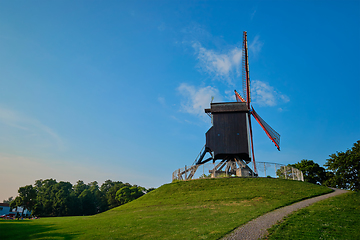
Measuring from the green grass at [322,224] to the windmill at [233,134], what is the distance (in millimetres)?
17518

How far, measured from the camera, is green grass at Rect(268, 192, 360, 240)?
1301 cm

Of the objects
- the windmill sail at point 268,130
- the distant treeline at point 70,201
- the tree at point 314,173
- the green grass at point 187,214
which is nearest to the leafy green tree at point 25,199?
the distant treeline at point 70,201

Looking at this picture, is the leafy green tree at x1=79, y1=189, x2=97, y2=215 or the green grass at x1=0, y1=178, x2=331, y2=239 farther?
the leafy green tree at x1=79, y1=189, x2=97, y2=215

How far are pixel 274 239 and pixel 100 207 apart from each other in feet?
229

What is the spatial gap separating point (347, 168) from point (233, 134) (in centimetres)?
2837

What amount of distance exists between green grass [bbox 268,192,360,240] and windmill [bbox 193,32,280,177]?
17.5 metres

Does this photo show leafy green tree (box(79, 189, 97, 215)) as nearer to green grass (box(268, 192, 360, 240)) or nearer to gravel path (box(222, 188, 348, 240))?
gravel path (box(222, 188, 348, 240))

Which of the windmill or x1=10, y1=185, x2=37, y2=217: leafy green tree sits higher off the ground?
the windmill

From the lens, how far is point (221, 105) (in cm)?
4041

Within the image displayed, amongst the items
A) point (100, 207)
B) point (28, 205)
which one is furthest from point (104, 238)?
point (100, 207)

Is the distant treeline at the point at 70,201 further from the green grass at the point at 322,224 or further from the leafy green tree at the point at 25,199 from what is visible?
the green grass at the point at 322,224

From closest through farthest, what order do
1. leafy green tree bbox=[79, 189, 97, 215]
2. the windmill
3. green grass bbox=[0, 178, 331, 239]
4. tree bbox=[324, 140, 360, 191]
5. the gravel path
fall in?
the gravel path
green grass bbox=[0, 178, 331, 239]
the windmill
tree bbox=[324, 140, 360, 191]
leafy green tree bbox=[79, 189, 97, 215]

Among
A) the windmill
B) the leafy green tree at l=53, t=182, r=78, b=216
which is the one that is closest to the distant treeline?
the leafy green tree at l=53, t=182, r=78, b=216

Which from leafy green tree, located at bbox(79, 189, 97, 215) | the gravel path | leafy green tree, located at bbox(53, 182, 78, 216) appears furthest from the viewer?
leafy green tree, located at bbox(79, 189, 97, 215)
